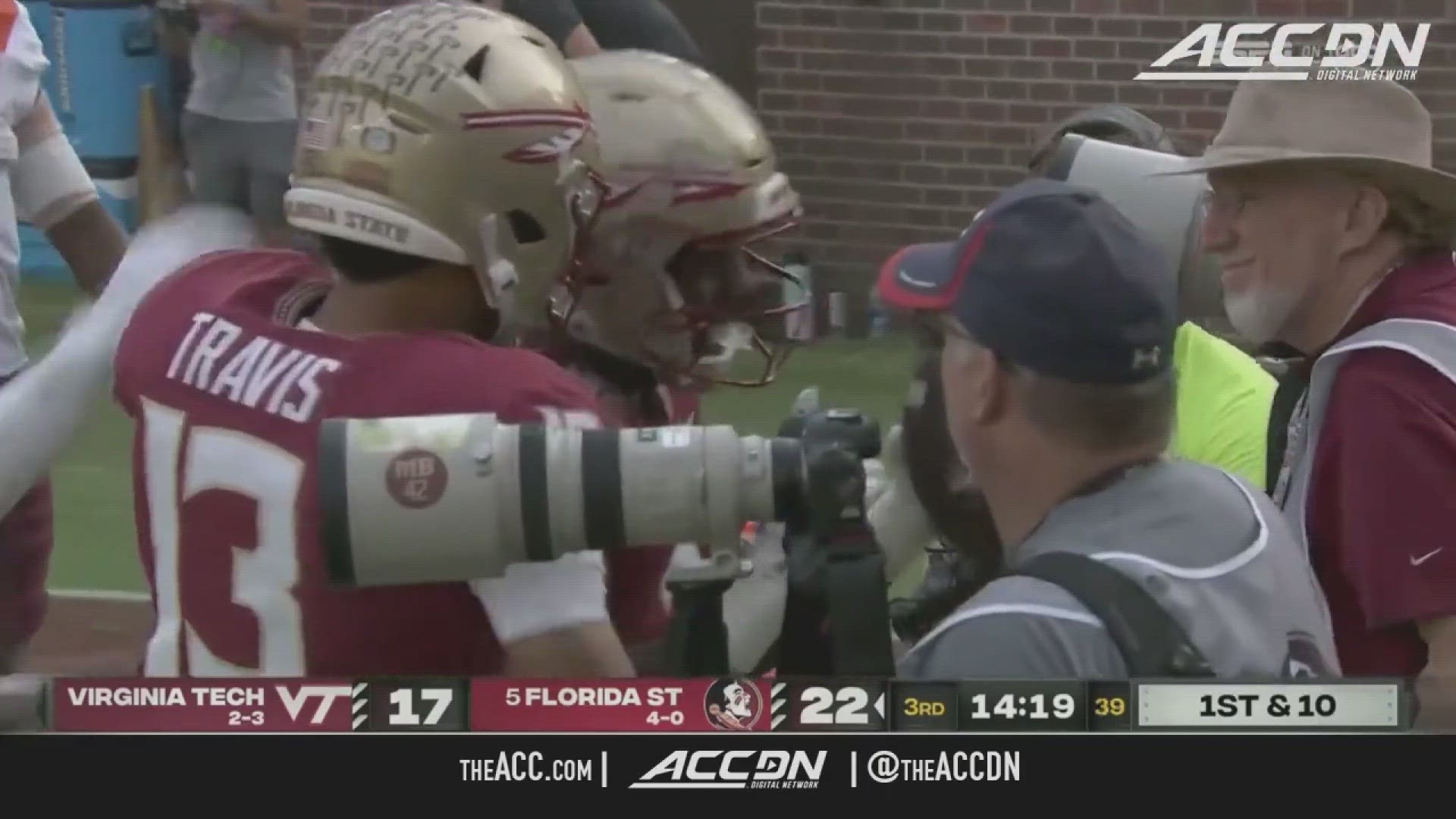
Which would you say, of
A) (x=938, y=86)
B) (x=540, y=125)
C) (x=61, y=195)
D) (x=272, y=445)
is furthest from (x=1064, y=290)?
(x=61, y=195)

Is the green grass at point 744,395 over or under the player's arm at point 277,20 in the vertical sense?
under

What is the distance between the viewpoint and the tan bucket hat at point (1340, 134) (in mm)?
1894

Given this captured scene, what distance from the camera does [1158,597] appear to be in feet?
4.86

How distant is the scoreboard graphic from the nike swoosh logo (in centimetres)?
11

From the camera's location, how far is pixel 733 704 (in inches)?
74.9

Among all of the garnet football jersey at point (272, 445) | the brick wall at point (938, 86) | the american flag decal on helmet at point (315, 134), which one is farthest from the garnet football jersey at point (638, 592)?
the brick wall at point (938, 86)

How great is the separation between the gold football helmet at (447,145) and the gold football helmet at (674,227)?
0.28m

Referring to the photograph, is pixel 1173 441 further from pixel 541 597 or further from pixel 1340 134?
pixel 541 597

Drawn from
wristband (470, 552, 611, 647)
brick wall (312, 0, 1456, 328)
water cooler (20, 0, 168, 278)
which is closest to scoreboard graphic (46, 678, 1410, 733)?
wristband (470, 552, 611, 647)

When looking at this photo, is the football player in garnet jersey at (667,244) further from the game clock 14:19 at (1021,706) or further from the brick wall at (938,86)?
the game clock 14:19 at (1021,706)
